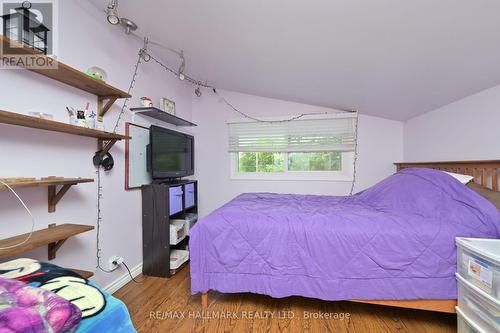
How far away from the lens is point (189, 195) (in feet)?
8.78

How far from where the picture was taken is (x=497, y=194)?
4.93ft

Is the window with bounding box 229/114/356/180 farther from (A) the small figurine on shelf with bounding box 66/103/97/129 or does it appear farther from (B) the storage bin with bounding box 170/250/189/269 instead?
(A) the small figurine on shelf with bounding box 66/103/97/129

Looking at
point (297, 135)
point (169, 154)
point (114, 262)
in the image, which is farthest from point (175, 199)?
point (297, 135)

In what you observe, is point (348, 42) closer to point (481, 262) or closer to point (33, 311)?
point (481, 262)

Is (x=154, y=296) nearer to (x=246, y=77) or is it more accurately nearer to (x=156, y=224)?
(x=156, y=224)

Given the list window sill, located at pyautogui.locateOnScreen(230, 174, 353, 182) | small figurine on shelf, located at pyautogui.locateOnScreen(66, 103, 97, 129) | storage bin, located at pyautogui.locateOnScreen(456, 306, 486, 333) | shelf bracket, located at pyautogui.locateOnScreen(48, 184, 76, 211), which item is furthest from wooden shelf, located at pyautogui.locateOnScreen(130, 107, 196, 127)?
storage bin, located at pyautogui.locateOnScreen(456, 306, 486, 333)

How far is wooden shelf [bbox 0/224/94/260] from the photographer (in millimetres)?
1041

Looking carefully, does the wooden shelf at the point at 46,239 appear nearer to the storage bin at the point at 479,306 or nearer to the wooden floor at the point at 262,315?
the wooden floor at the point at 262,315

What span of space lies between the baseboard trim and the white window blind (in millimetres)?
1899

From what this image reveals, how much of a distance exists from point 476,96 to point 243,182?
2.65m

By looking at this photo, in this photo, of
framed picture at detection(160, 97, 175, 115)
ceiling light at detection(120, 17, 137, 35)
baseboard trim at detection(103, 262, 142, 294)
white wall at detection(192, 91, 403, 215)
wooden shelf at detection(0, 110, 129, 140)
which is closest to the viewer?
wooden shelf at detection(0, 110, 129, 140)

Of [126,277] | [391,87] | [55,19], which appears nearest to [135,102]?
[55,19]

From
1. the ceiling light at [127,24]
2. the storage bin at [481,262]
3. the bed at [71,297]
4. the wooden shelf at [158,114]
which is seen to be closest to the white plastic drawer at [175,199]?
the wooden shelf at [158,114]

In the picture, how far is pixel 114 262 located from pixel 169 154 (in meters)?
1.18
